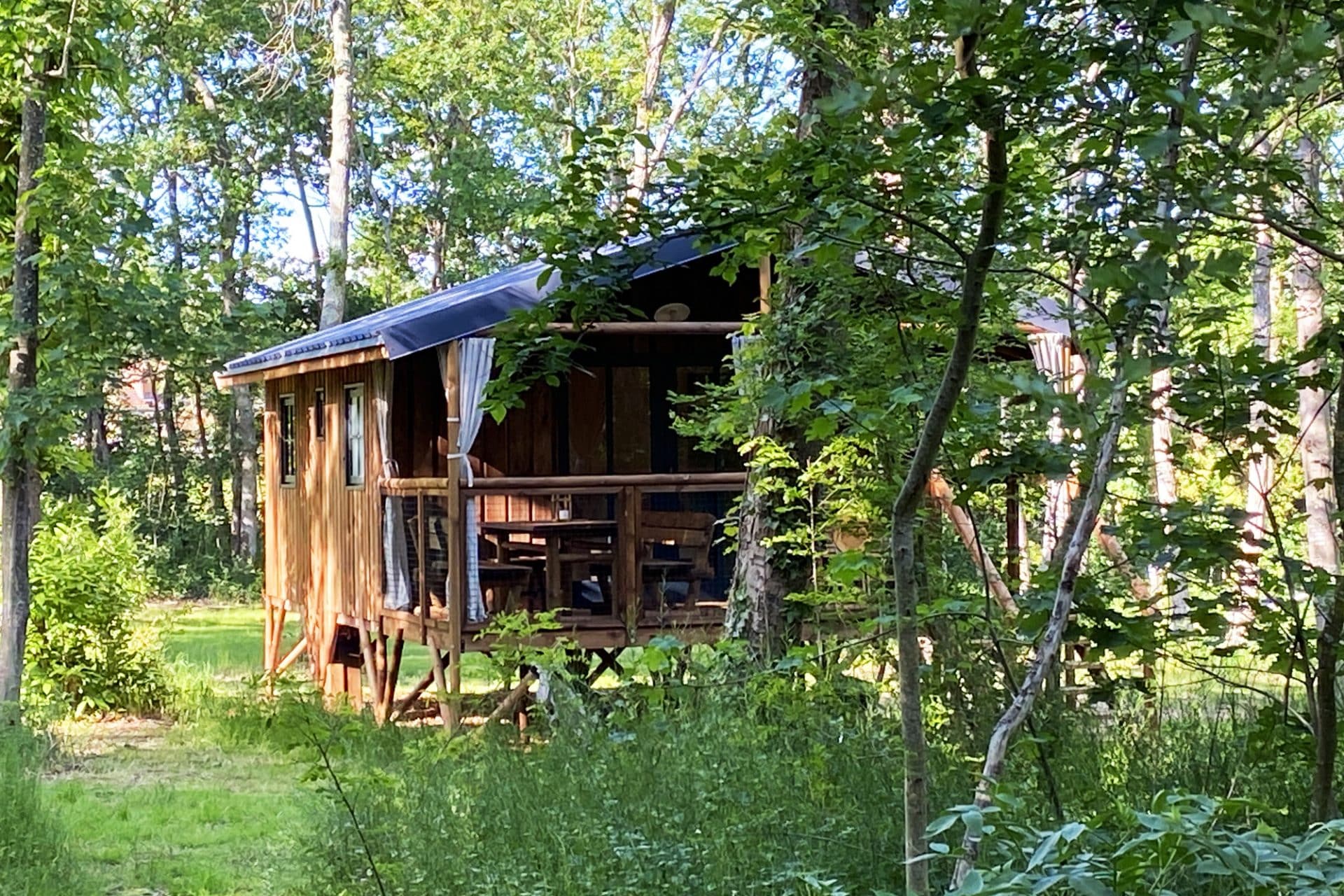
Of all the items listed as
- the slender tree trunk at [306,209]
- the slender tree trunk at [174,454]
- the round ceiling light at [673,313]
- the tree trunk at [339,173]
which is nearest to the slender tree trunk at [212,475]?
the slender tree trunk at [174,454]

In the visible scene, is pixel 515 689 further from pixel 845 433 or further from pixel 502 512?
pixel 845 433

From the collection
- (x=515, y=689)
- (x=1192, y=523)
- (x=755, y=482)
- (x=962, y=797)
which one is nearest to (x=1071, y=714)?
(x=962, y=797)

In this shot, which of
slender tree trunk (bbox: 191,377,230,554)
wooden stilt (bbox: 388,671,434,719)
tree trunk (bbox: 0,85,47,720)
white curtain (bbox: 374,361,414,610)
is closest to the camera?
tree trunk (bbox: 0,85,47,720)

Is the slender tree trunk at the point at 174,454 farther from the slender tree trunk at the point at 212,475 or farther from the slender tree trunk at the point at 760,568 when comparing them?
the slender tree trunk at the point at 760,568

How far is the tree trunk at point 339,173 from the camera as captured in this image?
2202 centimetres

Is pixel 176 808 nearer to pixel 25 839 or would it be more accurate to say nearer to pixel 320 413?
pixel 25 839

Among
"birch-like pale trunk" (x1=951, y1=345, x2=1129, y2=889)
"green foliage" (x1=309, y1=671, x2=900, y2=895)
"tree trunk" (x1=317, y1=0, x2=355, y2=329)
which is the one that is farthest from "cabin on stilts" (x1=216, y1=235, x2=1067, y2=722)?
"tree trunk" (x1=317, y1=0, x2=355, y2=329)

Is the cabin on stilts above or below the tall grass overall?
above

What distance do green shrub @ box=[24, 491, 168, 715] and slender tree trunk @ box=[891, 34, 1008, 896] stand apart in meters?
10.0

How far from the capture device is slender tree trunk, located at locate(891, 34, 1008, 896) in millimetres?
2633

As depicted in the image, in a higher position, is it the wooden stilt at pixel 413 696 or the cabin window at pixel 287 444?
the cabin window at pixel 287 444

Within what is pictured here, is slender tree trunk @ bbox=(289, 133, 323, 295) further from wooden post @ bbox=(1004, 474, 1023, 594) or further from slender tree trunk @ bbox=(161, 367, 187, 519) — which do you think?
wooden post @ bbox=(1004, 474, 1023, 594)

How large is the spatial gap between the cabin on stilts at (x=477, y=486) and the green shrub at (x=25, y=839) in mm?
2107

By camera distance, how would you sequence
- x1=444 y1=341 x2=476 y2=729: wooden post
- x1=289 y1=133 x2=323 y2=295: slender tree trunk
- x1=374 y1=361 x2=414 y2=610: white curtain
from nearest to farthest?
x1=444 y1=341 x2=476 y2=729: wooden post → x1=374 y1=361 x2=414 y2=610: white curtain → x1=289 y1=133 x2=323 y2=295: slender tree trunk
